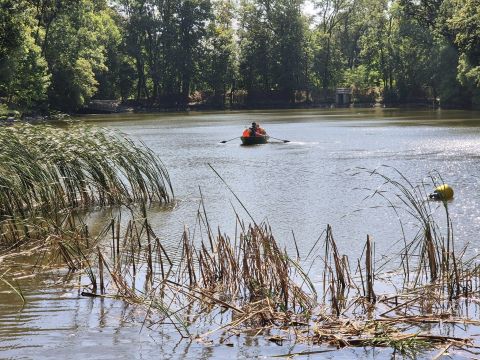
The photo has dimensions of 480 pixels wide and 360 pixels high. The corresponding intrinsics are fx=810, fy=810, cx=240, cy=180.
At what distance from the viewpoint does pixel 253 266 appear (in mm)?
9359

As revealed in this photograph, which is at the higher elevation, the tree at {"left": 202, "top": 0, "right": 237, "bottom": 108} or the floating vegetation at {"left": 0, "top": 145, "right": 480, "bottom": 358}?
the tree at {"left": 202, "top": 0, "right": 237, "bottom": 108}

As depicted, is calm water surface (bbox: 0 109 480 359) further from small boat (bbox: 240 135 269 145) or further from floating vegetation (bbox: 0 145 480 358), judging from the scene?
small boat (bbox: 240 135 269 145)

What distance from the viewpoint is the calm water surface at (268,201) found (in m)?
7.96

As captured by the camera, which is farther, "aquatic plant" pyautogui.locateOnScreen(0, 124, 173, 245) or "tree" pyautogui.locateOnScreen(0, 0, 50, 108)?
"tree" pyautogui.locateOnScreen(0, 0, 50, 108)

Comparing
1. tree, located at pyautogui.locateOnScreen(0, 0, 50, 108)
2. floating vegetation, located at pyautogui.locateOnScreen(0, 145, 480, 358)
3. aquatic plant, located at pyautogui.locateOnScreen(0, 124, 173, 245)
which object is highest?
tree, located at pyautogui.locateOnScreen(0, 0, 50, 108)

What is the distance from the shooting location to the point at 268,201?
2080cm

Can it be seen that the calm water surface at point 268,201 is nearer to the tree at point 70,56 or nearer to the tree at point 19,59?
the tree at point 19,59

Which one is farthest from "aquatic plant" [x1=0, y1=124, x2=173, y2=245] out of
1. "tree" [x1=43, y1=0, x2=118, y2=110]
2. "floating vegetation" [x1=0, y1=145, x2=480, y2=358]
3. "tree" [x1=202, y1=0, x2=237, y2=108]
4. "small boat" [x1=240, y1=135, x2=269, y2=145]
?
"tree" [x1=202, y1=0, x2=237, y2=108]

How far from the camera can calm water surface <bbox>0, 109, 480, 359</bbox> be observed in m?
7.96

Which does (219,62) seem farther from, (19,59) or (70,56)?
(19,59)

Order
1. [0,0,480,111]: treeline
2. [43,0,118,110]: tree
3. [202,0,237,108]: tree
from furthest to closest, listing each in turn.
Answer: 1. [202,0,237,108]: tree
2. [0,0,480,111]: treeline
3. [43,0,118,110]: tree

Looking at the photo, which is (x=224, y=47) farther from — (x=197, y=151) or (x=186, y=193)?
(x=186, y=193)

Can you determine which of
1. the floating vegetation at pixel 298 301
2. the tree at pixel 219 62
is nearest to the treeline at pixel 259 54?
the tree at pixel 219 62

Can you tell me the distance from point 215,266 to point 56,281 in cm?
220
